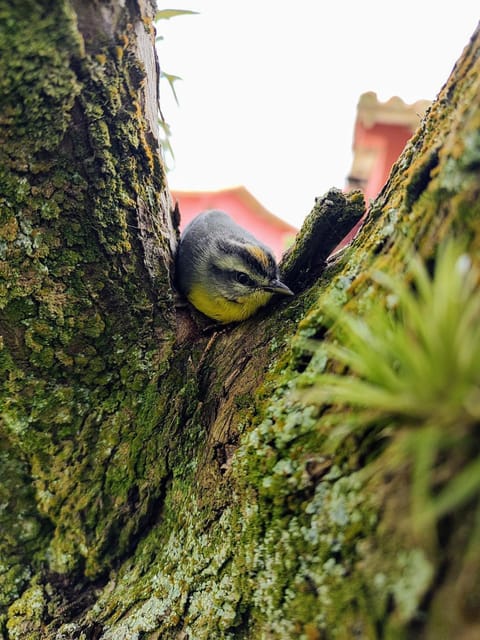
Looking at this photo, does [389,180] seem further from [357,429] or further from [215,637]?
[215,637]

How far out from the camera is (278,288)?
2.04 meters

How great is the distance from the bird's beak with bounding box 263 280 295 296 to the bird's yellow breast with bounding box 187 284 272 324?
0.02m

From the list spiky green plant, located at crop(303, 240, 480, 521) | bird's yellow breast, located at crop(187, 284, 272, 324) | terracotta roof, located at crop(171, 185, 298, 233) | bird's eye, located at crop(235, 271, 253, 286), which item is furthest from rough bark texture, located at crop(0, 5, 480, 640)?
terracotta roof, located at crop(171, 185, 298, 233)

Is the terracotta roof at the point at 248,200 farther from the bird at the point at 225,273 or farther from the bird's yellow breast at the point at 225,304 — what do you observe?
the bird's yellow breast at the point at 225,304

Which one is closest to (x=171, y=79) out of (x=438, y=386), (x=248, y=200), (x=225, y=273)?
(x=225, y=273)

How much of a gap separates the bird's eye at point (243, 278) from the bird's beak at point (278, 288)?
221mm

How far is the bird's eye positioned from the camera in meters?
2.39

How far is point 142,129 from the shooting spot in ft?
5.16

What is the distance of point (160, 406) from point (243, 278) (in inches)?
39.7

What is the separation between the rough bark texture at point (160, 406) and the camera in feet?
2.71

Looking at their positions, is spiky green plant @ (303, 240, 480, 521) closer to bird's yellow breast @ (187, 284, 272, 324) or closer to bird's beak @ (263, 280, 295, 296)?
bird's beak @ (263, 280, 295, 296)

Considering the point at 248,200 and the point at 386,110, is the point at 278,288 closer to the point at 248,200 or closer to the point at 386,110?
the point at 386,110

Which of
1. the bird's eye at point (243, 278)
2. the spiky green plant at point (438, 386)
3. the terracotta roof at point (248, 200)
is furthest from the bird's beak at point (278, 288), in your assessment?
the terracotta roof at point (248, 200)

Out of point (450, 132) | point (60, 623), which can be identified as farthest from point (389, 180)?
point (60, 623)
